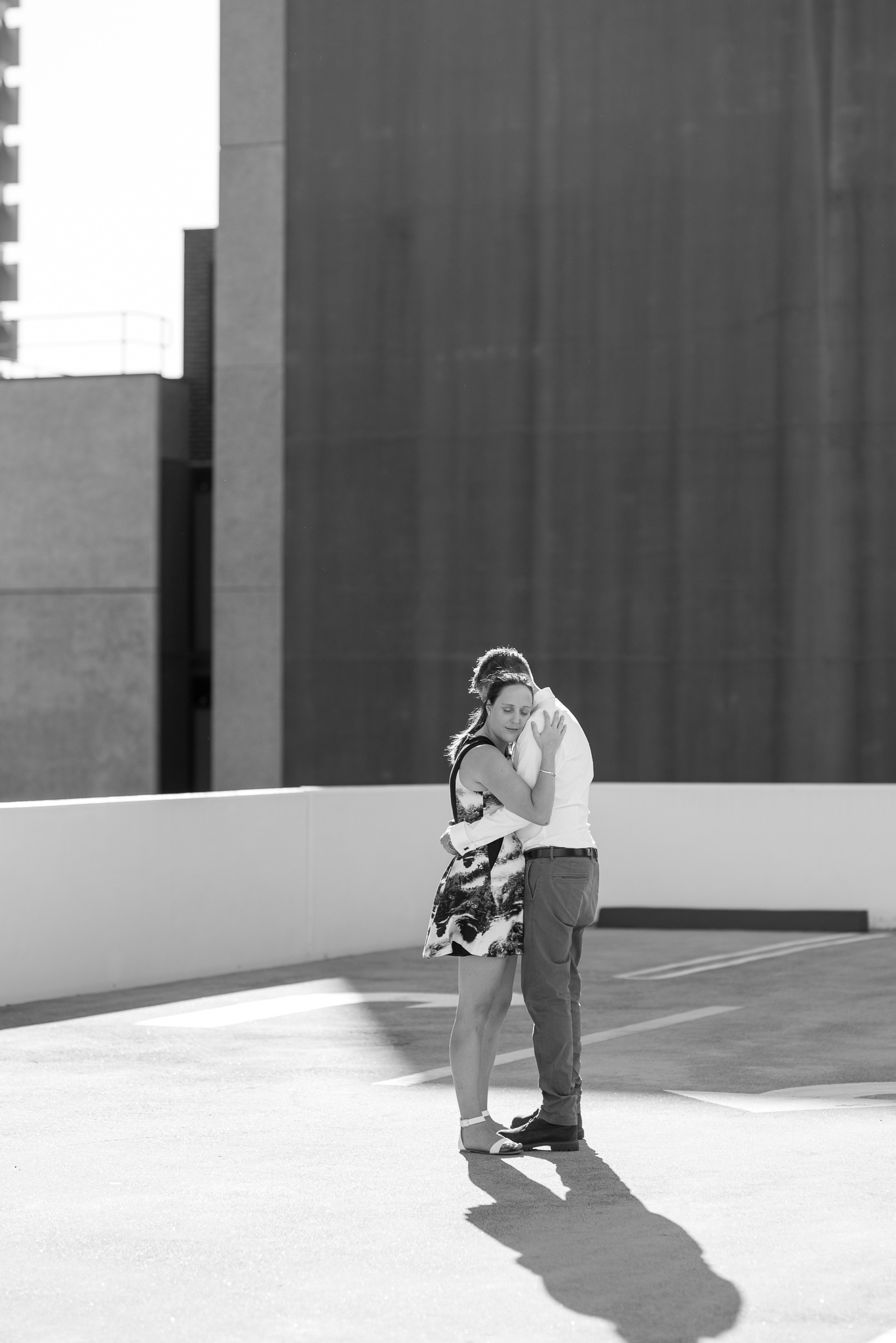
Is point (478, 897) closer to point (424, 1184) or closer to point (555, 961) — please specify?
point (555, 961)

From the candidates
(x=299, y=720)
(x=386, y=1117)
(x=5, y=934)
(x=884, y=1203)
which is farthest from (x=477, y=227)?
(x=884, y=1203)

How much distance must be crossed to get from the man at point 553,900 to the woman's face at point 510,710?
0.04m

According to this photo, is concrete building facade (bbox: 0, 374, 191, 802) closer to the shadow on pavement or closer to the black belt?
the black belt

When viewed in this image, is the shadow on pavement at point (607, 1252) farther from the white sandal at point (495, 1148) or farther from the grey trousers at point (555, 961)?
the grey trousers at point (555, 961)

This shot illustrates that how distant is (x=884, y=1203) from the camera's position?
635 cm

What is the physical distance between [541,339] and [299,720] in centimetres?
532

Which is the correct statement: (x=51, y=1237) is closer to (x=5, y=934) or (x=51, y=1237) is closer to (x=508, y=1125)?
(x=508, y=1125)

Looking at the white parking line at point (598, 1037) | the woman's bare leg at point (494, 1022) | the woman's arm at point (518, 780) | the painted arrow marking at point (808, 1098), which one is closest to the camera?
the woman's arm at point (518, 780)

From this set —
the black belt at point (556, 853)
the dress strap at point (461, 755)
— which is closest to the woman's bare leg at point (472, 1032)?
the black belt at point (556, 853)

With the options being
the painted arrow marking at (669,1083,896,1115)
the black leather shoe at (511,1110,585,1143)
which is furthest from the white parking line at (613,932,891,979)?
the black leather shoe at (511,1110,585,1143)

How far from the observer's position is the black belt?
7.38 m

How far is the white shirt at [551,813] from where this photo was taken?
290 inches

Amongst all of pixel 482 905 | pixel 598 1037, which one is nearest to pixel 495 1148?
pixel 482 905

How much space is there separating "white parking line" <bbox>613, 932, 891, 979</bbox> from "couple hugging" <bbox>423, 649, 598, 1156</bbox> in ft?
21.6
